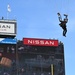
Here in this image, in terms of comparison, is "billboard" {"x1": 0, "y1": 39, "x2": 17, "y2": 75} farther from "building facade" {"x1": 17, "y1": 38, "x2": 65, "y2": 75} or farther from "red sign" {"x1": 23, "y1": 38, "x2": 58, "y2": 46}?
"red sign" {"x1": 23, "y1": 38, "x2": 58, "y2": 46}

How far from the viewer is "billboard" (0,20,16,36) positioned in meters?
103

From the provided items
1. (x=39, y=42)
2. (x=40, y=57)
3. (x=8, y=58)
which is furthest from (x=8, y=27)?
(x=40, y=57)

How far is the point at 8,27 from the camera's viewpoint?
4107 inches

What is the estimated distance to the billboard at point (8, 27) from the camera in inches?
4060

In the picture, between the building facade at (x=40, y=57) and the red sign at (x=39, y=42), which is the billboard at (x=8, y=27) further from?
the building facade at (x=40, y=57)

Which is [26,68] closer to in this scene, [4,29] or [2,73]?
[2,73]

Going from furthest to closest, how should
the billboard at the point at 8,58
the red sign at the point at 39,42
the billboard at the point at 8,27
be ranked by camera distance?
the billboard at the point at 8,27 < the red sign at the point at 39,42 < the billboard at the point at 8,58

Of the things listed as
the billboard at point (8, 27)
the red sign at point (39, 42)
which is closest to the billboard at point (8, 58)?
the red sign at point (39, 42)

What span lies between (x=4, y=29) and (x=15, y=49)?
1209cm

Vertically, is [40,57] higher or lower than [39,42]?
lower

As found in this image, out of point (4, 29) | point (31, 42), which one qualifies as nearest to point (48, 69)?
point (31, 42)

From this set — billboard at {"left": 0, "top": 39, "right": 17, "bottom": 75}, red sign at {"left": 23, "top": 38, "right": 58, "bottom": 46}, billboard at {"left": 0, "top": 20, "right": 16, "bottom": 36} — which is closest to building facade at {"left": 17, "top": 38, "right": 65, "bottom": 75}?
red sign at {"left": 23, "top": 38, "right": 58, "bottom": 46}

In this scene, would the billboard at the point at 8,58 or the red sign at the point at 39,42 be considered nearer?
the billboard at the point at 8,58

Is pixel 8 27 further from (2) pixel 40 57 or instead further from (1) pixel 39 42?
(2) pixel 40 57
